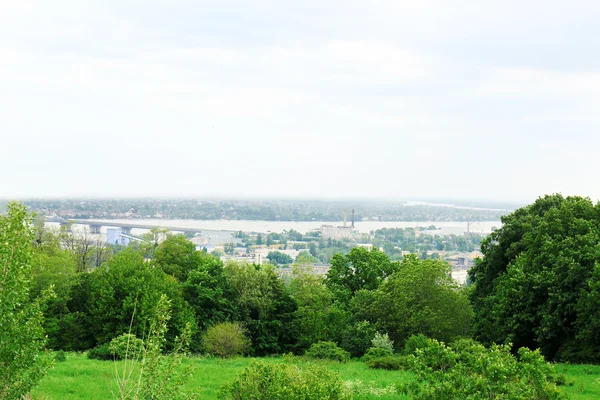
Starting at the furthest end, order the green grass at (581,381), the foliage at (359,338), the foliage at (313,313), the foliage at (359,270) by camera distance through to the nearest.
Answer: the foliage at (359,270) → the foliage at (313,313) → the foliage at (359,338) → the green grass at (581,381)

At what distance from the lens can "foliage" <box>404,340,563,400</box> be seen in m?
11.1

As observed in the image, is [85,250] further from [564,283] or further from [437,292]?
[564,283]

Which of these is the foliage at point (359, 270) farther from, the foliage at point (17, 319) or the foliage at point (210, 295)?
the foliage at point (17, 319)

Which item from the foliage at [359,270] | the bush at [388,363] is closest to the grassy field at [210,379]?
the bush at [388,363]

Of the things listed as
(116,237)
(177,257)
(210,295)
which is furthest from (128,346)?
(116,237)

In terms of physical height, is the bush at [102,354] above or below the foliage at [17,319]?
below

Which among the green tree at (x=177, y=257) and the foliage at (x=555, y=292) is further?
the green tree at (x=177, y=257)

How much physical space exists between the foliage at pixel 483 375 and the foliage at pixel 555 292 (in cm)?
1615

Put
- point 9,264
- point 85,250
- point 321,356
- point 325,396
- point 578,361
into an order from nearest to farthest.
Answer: point 9,264 < point 325,396 < point 578,361 < point 321,356 < point 85,250

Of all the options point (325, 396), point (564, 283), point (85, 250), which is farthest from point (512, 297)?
point (85, 250)

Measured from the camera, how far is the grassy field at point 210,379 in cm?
1916

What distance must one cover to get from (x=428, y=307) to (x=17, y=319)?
2924 centimetres

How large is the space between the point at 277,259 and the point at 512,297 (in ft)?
317

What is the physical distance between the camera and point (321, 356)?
30.3m
